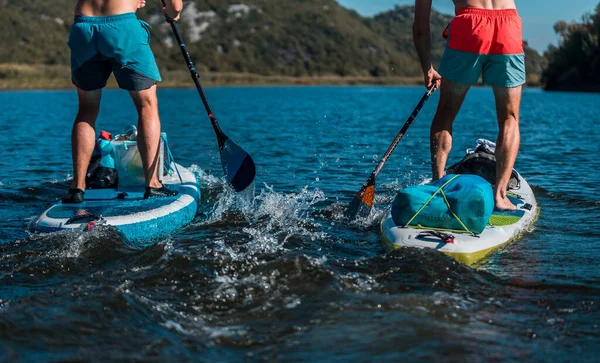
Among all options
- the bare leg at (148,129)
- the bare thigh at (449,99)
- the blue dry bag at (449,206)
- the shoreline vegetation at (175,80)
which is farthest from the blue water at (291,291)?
the shoreline vegetation at (175,80)

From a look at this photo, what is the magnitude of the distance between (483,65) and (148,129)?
309cm

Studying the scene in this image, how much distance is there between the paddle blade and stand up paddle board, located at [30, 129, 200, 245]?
60.8 inches

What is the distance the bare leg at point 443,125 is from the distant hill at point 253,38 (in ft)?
320

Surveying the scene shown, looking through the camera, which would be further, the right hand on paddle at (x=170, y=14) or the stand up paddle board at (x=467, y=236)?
the right hand on paddle at (x=170, y=14)

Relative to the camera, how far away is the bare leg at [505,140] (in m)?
6.44

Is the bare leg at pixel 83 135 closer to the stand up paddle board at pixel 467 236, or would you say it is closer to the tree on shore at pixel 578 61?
the stand up paddle board at pixel 467 236

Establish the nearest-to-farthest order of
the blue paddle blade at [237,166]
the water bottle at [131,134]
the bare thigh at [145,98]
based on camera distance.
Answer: the bare thigh at [145,98] → the blue paddle blade at [237,166] → the water bottle at [131,134]

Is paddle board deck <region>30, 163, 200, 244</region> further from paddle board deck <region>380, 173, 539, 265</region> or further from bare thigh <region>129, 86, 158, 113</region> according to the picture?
paddle board deck <region>380, 173, 539, 265</region>

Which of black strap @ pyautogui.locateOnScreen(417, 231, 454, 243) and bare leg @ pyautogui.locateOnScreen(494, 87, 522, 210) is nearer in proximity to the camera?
black strap @ pyautogui.locateOnScreen(417, 231, 454, 243)

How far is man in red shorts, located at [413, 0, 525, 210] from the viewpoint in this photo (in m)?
6.25

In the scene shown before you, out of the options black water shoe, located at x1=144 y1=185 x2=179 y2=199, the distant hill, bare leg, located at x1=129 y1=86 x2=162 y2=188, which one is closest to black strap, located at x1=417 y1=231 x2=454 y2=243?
black water shoe, located at x1=144 y1=185 x2=179 y2=199

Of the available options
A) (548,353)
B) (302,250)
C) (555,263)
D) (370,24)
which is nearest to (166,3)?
(302,250)

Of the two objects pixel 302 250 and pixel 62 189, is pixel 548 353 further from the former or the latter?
pixel 62 189

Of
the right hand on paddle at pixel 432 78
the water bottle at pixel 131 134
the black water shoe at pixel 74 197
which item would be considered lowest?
the black water shoe at pixel 74 197
